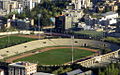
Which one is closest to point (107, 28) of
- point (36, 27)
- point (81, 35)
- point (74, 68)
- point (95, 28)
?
point (95, 28)

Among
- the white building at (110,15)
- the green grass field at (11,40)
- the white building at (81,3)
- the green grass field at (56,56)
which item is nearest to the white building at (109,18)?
the white building at (110,15)

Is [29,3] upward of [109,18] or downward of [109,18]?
upward

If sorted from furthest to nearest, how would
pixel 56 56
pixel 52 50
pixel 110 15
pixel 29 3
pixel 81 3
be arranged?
pixel 81 3 → pixel 29 3 → pixel 110 15 → pixel 52 50 → pixel 56 56

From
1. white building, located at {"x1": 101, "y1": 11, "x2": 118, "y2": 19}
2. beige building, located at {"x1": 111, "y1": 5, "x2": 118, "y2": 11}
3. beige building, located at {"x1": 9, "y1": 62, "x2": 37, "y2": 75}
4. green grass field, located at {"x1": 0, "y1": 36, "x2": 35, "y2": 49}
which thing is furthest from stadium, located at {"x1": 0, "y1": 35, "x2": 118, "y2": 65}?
beige building, located at {"x1": 111, "y1": 5, "x2": 118, "y2": 11}

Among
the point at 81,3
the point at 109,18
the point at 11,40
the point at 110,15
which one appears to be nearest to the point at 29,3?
the point at 81,3

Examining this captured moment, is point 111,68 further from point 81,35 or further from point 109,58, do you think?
point 81,35

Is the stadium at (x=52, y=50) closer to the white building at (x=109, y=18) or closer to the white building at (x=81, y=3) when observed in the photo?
the white building at (x=109, y=18)

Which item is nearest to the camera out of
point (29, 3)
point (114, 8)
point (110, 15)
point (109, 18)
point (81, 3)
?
point (109, 18)

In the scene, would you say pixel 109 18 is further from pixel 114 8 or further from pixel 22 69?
pixel 22 69
